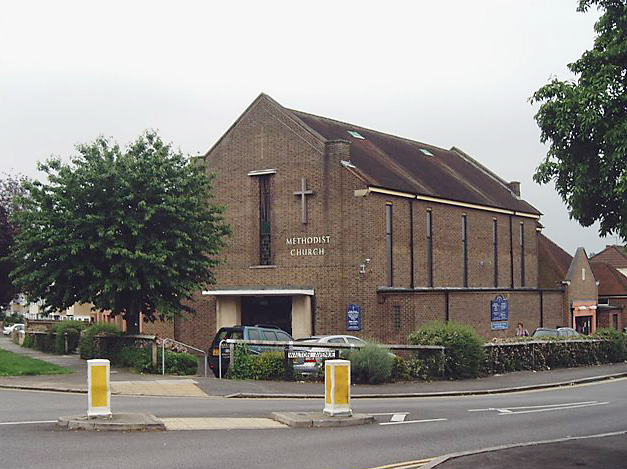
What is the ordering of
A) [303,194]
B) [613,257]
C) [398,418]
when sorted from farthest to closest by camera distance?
[613,257] → [303,194] → [398,418]

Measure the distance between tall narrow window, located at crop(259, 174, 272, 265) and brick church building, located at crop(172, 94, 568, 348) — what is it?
0.05 m

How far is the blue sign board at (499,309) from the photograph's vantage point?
4062cm

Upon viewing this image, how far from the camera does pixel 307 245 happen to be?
122ft

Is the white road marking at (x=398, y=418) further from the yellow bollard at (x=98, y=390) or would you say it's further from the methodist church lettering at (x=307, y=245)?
the methodist church lettering at (x=307, y=245)

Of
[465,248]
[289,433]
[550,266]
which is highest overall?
[465,248]

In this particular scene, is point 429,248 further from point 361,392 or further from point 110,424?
point 110,424

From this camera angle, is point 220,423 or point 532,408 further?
point 532,408

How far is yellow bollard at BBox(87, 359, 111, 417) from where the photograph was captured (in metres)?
13.9

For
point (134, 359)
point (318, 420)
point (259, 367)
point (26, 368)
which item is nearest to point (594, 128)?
point (318, 420)

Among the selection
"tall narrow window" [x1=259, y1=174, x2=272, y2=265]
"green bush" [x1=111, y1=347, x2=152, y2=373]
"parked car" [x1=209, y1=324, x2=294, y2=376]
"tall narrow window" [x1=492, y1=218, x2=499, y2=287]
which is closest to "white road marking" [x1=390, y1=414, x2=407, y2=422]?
"parked car" [x1=209, y1=324, x2=294, y2=376]

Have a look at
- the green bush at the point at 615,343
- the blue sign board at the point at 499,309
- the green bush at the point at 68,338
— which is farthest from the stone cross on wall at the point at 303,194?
the green bush at the point at 615,343

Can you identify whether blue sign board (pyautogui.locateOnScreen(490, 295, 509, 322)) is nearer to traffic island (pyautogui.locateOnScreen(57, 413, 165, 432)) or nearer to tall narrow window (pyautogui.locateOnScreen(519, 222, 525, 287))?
tall narrow window (pyautogui.locateOnScreen(519, 222, 525, 287))

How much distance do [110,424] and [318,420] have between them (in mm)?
3578

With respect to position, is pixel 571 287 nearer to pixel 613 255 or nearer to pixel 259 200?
pixel 259 200
